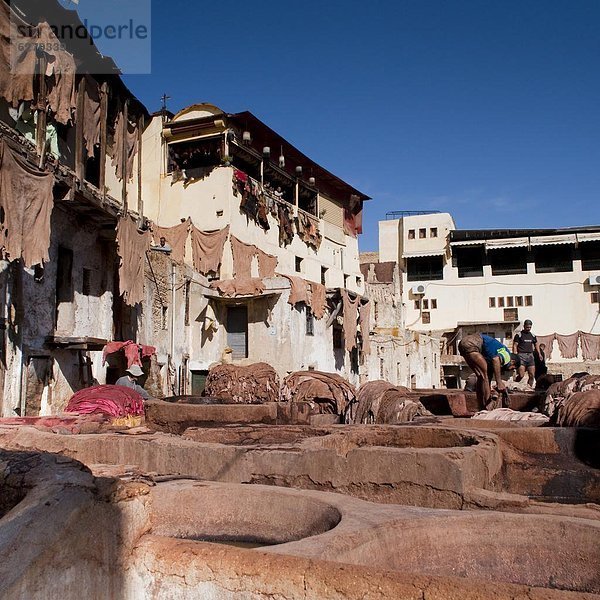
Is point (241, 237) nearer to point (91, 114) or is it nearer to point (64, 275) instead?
point (91, 114)

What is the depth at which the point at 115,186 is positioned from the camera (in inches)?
901

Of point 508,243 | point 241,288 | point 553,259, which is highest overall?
point 508,243

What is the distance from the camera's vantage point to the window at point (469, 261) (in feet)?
148

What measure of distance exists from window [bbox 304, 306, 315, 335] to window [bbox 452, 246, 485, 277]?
24115 millimetres

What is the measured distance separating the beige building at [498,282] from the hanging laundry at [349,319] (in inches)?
672

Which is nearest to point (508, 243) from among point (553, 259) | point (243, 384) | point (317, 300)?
point (553, 259)

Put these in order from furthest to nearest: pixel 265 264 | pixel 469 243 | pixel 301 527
→ pixel 469 243, pixel 265 264, pixel 301 527

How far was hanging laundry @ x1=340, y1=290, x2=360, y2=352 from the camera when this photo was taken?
25.8 meters

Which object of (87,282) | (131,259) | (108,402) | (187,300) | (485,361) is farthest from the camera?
(187,300)

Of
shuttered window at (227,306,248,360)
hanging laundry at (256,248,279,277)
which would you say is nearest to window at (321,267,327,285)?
hanging laundry at (256,248,279,277)

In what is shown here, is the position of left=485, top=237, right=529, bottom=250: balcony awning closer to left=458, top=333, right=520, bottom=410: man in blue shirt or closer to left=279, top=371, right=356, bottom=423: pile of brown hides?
left=279, top=371, right=356, bottom=423: pile of brown hides

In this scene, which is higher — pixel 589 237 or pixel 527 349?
pixel 589 237

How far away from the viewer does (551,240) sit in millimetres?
42969

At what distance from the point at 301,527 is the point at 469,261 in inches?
1697
